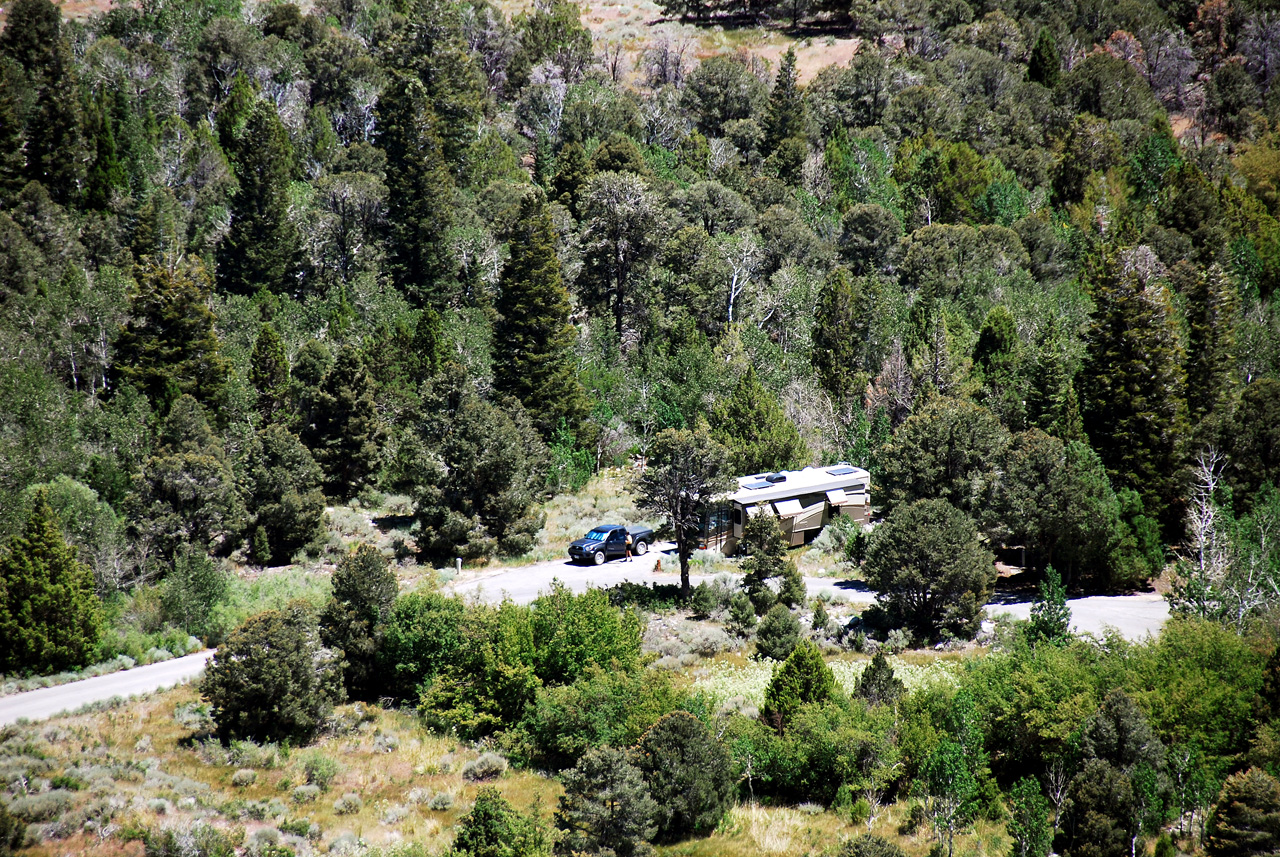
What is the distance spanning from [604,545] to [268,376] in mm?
22403

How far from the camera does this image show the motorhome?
4494 centimetres

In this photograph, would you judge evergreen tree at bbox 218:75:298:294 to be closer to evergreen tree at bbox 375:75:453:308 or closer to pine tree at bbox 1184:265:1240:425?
evergreen tree at bbox 375:75:453:308

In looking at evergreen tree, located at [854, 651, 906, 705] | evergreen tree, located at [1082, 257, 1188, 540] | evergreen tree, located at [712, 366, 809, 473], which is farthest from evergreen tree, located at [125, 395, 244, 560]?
→ evergreen tree, located at [1082, 257, 1188, 540]

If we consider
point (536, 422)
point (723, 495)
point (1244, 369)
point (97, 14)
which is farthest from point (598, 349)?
point (97, 14)

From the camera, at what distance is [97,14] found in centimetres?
9931

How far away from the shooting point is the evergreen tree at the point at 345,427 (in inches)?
1885

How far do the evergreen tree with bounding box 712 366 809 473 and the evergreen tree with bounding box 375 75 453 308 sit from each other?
986 inches

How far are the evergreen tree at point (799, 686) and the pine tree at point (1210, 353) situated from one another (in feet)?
113

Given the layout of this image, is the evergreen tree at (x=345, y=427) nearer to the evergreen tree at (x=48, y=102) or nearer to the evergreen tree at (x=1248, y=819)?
the evergreen tree at (x=48, y=102)

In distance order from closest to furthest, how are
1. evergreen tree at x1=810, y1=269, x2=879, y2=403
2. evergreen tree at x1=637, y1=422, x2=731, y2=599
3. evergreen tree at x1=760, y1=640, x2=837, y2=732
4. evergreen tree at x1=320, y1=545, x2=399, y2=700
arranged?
evergreen tree at x1=760, y1=640, x2=837, y2=732, evergreen tree at x1=320, y1=545, x2=399, y2=700, evergreen tree at x1=637, y1=422, x2=731, y2=599, evergreen tree at x1=810, y1=269, x2=879, y2=403

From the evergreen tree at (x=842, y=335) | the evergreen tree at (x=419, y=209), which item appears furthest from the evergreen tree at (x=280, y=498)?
the evergreen tree at (x=842, y=335)

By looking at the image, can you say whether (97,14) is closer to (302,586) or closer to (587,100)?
(587,100)

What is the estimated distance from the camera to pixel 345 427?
48594 millimetres

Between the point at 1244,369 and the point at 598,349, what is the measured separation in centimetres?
4246
